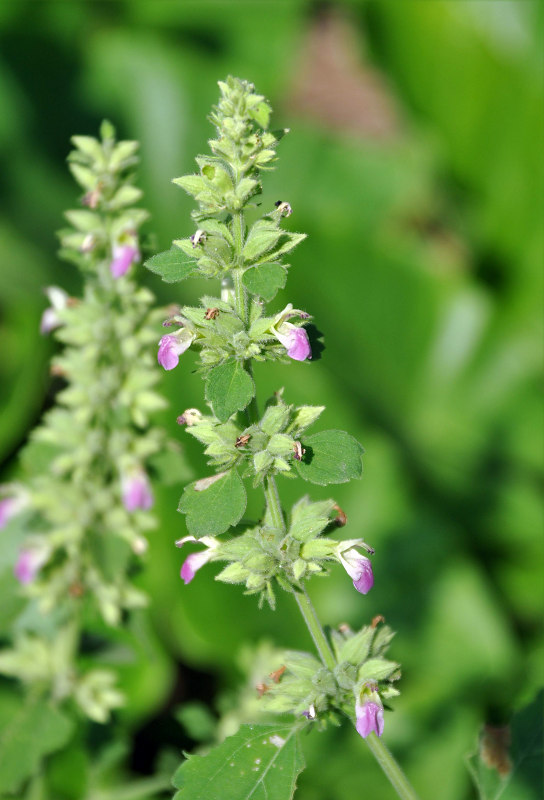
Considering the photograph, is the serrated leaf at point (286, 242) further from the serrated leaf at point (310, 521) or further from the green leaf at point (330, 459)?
the serrated leaf at point (310, 521)

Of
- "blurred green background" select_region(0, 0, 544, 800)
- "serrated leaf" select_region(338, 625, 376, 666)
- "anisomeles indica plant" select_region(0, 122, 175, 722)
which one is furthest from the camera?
"blurred green background" select_region(0, 0, 544, 800)

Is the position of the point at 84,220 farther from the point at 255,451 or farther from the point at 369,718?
the point at 369,718

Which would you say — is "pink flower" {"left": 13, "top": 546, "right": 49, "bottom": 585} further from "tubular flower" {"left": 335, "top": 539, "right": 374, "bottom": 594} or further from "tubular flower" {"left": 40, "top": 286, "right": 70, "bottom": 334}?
"tubular flower" {"left": 335, "top": 539, "right": 374, "bottom": 594}

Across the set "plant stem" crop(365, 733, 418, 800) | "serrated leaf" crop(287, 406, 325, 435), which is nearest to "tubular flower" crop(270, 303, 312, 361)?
"serrated leaf" crop(287, 406, 325, 435)

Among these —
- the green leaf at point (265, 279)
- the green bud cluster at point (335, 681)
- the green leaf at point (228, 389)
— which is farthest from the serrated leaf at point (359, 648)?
the green leaf at point (265, 279)

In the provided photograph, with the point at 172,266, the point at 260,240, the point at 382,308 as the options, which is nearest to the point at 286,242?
the point at 260,240
